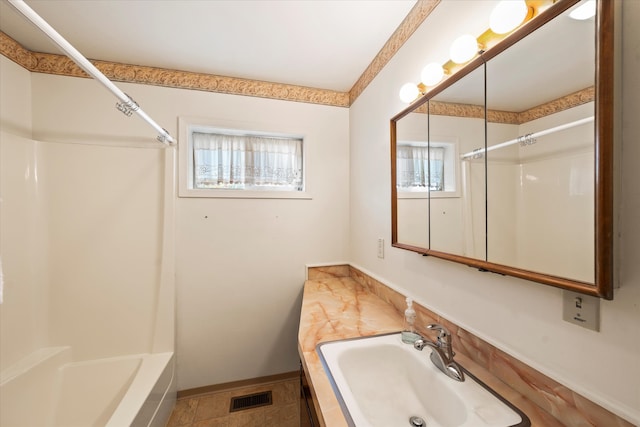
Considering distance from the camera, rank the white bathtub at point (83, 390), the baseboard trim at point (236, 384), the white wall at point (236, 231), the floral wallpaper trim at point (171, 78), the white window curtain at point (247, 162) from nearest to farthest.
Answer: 1. the white bathtub at point (83, 390)
2. the floral wallpaper trim at point (171, 78)
3. the white wall at point (236, 231)
4. the baseboard trim at point (236, 384)
5. the white window curtain at point (247, 162)

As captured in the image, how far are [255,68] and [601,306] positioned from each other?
2145 millimetres

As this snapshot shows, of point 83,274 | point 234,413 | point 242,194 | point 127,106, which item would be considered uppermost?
point 127,106

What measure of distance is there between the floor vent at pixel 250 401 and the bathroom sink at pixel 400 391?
1.21 metres

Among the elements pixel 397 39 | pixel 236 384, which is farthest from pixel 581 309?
pixel 236 384

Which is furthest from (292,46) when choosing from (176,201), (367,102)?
(176,201)

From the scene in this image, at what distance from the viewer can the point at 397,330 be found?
46.9 inches

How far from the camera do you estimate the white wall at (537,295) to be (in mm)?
536

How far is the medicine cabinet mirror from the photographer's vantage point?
1.84 ft

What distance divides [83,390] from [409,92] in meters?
2.67

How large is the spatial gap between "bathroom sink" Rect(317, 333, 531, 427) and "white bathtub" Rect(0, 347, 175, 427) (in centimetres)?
113

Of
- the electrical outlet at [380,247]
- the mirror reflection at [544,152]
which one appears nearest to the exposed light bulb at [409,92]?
the mirror reflection at [544,152]

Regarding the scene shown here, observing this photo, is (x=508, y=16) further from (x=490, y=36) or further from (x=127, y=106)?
(x=127, y=106)

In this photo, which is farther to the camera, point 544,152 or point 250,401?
point 250,401

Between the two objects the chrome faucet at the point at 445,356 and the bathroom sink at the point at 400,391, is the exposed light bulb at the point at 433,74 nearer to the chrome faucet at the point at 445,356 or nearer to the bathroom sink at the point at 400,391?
the chrome faucet at the point at 445,356
